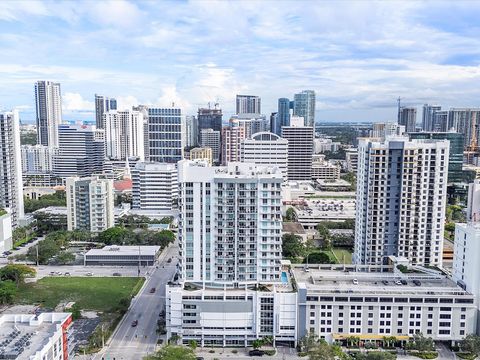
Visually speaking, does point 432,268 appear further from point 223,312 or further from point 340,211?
point 340,211

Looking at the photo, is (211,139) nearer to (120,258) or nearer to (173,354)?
(120,258)

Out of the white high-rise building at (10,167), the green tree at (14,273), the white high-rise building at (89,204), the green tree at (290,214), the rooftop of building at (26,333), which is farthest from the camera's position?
the green tree at (290,214)

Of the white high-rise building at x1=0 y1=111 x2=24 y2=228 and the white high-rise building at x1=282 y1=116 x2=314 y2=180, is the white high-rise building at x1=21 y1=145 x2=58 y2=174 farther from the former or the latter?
the white high-rise building at x1=282 y1=116 x2=314 y2=180

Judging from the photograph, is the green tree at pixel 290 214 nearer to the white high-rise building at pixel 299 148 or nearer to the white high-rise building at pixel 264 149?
the white high-rise building at pixel 264 149

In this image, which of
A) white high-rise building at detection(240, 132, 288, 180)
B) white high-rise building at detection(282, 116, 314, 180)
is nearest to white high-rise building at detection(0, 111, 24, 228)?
white high-rise building at detection(240, 132, 288, 180)

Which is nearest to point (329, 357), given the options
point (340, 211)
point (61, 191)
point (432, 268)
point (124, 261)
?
point (432, 268)

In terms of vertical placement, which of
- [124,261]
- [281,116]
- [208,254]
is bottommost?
[124,261]

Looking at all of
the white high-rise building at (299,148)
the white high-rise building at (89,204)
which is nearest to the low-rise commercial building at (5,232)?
the white high-rise building at (89,204)
